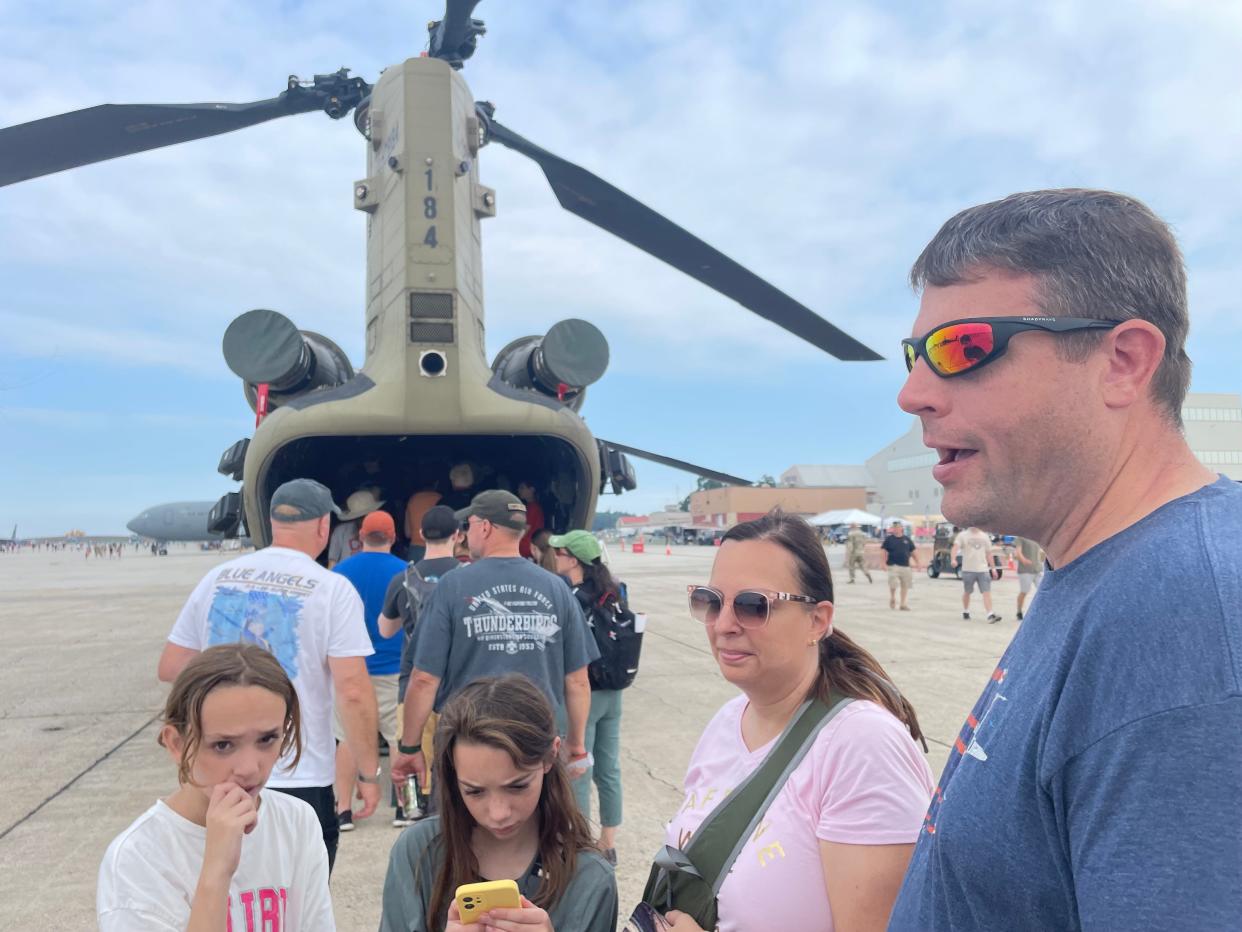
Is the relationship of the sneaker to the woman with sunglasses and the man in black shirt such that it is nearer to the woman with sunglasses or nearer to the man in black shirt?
the woman with sunglasses

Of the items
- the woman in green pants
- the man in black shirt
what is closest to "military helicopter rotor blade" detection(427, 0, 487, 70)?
the woman in green pants

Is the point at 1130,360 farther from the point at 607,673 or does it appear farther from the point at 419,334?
the point at 419,334

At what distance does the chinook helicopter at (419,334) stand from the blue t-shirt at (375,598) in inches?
71.2

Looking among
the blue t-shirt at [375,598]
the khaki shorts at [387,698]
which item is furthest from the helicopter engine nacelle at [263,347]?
the khaki shorts at [387,698]

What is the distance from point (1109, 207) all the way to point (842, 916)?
1.17 meters

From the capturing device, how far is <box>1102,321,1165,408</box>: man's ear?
3.32ft

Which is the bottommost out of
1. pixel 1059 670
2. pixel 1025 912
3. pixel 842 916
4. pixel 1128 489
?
pixel 842 916

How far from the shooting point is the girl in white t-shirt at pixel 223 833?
1679 mm

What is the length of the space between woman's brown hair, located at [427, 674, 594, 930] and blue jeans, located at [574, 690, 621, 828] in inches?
82.9

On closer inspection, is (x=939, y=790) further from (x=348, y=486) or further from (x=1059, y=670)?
(x=348, y=486)

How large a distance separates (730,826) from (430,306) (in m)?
5.93

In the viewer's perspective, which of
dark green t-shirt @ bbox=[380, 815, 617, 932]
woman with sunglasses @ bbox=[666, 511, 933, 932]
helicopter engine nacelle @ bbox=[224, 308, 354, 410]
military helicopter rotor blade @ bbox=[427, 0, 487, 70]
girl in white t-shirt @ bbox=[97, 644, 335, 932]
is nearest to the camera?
woman with sunglasses @ bbox=[666, 511, 933, 932]

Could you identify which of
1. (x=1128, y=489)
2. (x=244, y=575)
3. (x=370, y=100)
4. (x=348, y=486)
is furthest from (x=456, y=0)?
(x=1128, y=489)

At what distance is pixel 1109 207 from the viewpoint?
41.5 inches
